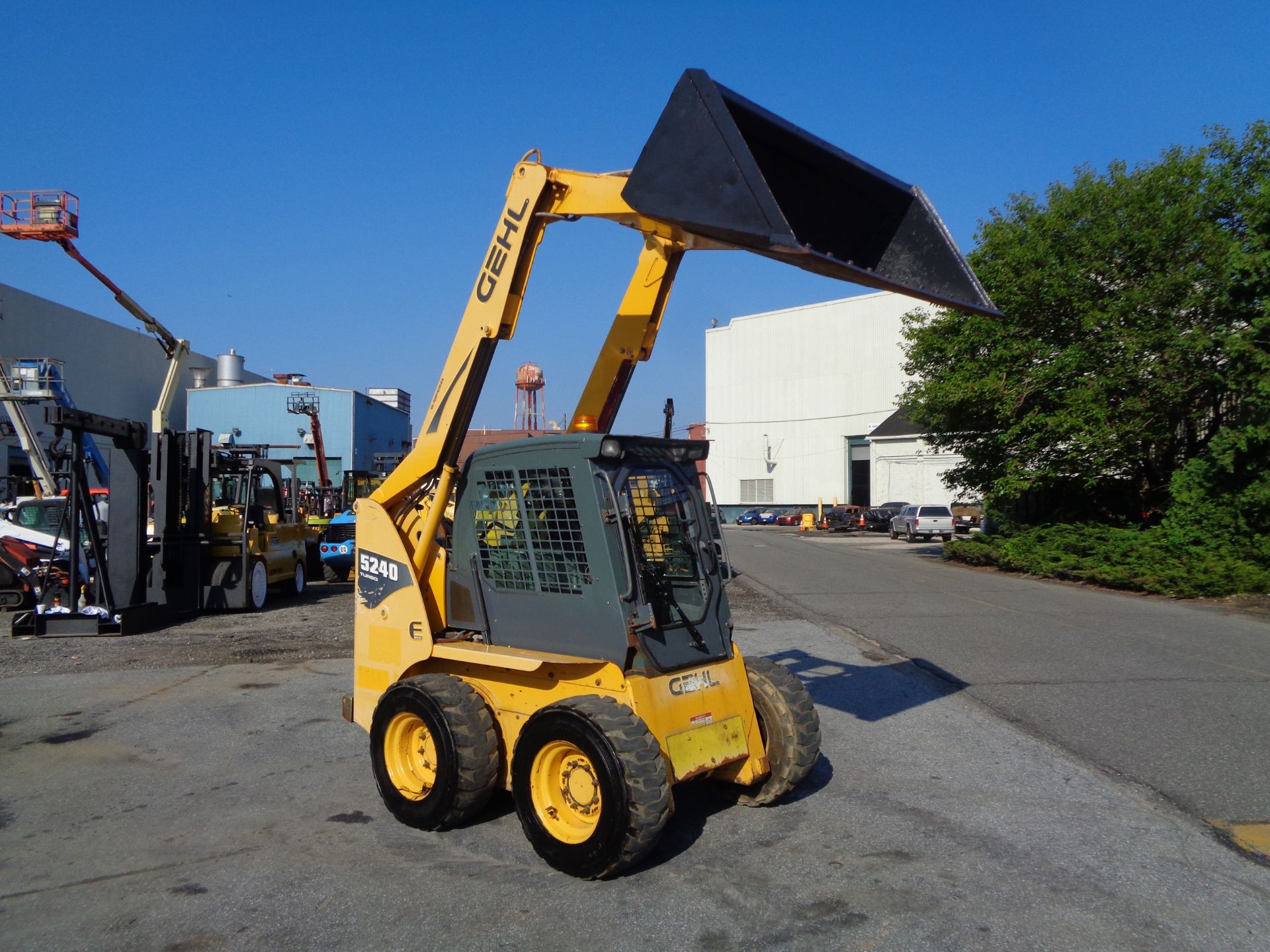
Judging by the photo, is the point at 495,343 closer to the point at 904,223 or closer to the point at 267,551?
the point at 904,223

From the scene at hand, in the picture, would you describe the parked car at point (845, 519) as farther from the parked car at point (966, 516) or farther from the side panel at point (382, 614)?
the side panel at point (382, 614)

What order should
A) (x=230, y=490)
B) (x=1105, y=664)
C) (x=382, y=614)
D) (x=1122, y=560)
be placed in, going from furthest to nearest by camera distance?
(x=1122, y=560)
(x=230, y=490)
(x=1105, y=664)
(x=382, y=614)

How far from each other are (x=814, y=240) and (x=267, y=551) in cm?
1446

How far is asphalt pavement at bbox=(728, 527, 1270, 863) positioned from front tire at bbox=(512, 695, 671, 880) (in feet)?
12.3

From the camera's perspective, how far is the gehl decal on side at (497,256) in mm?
6016

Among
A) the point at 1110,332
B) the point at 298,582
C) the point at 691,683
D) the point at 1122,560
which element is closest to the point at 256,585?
the point at 298,582

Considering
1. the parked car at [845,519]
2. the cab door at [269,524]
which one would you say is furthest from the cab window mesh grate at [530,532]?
the parked car at [845,519]

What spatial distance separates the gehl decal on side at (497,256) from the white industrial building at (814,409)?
53.2 m

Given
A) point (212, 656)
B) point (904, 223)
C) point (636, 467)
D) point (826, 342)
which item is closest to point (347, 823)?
point (636, 467)

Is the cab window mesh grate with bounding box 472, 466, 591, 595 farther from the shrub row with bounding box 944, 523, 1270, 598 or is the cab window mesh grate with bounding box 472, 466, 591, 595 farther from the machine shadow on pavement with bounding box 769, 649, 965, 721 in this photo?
the shrub row with bounding box 944, 523, 1270, 598

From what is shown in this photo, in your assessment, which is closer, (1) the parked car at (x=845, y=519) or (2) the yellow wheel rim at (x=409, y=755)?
(2) the yellow wheel rim at (x=409, y=755)

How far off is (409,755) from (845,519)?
50194 millimetres

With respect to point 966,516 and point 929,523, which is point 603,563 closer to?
point 929,523

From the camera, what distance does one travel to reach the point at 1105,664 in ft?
37.1
